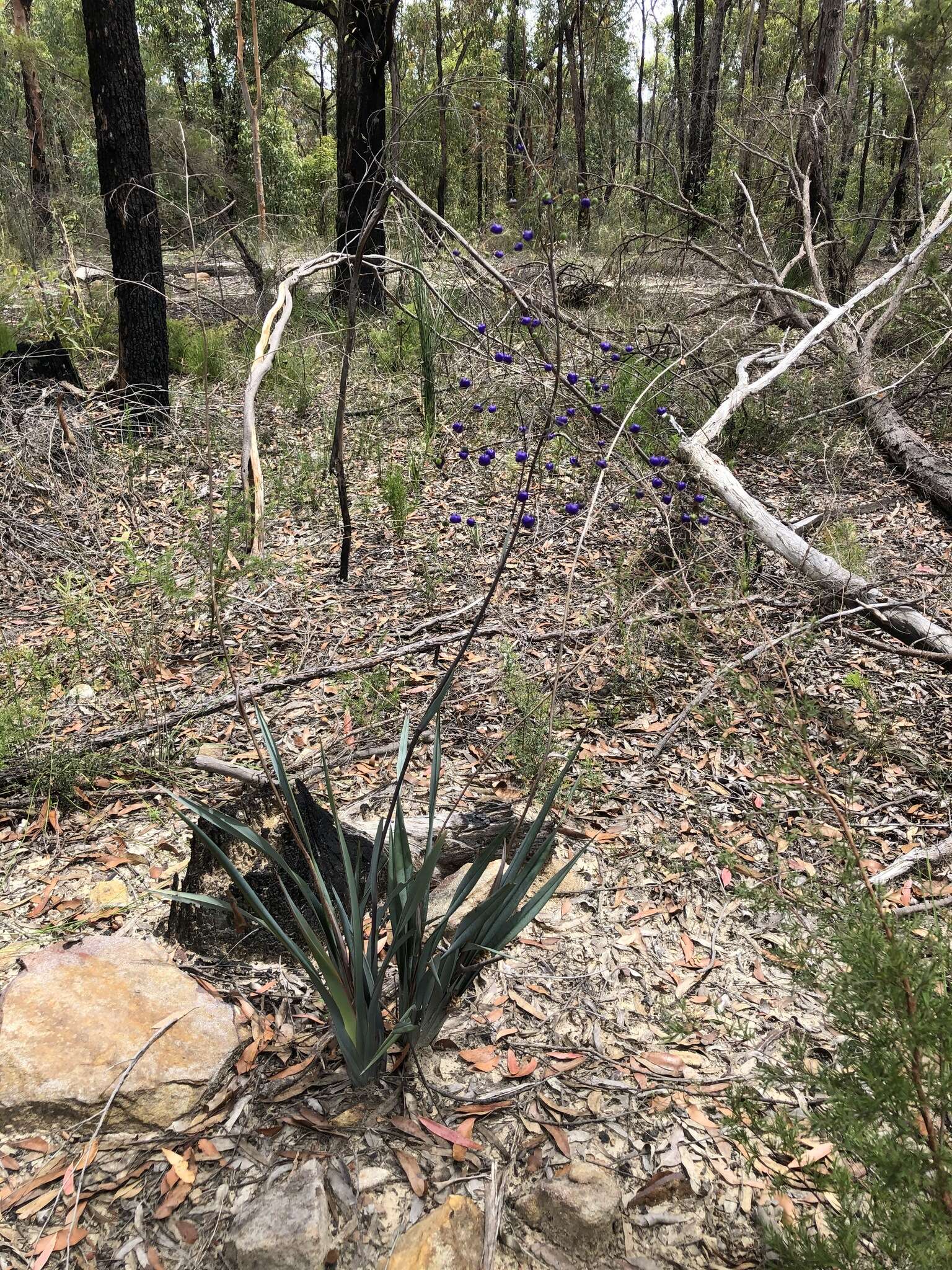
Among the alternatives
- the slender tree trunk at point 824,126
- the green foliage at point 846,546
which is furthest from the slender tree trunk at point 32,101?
the green foliage at point 846,546

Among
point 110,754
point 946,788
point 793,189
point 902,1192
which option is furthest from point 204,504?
point 793,189

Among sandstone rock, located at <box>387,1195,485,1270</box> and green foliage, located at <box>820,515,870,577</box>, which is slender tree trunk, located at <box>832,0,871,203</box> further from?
sandstone rock, located at <box>387,1195,485,1270</box>

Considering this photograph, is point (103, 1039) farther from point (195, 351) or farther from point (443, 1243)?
point (195, 351)

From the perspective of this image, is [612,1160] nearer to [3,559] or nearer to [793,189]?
[3,559]

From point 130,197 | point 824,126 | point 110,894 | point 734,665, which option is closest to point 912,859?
point 734,665

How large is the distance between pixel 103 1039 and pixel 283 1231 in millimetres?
560

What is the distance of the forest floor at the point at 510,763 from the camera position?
1.56m

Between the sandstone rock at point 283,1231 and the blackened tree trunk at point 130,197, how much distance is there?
427cm

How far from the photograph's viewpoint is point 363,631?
3.47 meters

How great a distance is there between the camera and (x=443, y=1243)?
1.39 metres

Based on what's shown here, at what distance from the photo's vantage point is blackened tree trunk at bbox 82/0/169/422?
16.7ft

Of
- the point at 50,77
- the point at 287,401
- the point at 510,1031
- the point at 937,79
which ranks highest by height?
the point at 50,77

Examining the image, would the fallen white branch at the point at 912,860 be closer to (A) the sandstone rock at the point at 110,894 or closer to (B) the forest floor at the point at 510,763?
(B) the forest floor at the point at 510,763

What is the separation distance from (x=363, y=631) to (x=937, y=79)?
12.8m
